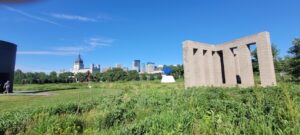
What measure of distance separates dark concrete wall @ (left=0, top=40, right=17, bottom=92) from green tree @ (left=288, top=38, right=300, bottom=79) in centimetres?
3343

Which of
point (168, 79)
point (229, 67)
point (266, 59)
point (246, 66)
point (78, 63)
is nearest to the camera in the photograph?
point (266, 59)

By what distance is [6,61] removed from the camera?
1745 cm

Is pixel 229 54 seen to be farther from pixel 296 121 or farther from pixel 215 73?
pixel 296 121

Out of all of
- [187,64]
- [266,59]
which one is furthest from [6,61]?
[266,59]

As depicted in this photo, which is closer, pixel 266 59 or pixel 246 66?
pixel 266 59

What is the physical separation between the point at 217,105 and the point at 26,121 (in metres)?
4.62

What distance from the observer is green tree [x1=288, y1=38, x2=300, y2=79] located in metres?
20.8

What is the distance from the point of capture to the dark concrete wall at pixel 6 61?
1708 cm

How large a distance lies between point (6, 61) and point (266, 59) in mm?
25009

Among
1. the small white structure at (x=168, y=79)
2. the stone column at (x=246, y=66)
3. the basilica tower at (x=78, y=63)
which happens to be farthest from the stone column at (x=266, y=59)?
the basilica tower at (x=78, y=63)

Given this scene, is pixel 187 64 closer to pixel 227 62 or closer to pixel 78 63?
pixel 227 62

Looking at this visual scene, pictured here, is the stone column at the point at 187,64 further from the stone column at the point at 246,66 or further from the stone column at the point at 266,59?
the stone column at the point at 266,59

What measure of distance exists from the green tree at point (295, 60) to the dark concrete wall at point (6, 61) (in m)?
33.4

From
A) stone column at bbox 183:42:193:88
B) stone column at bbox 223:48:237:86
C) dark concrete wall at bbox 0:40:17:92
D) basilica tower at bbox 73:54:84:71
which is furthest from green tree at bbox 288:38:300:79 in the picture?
basilica tower at bbox 73:54:84:71
